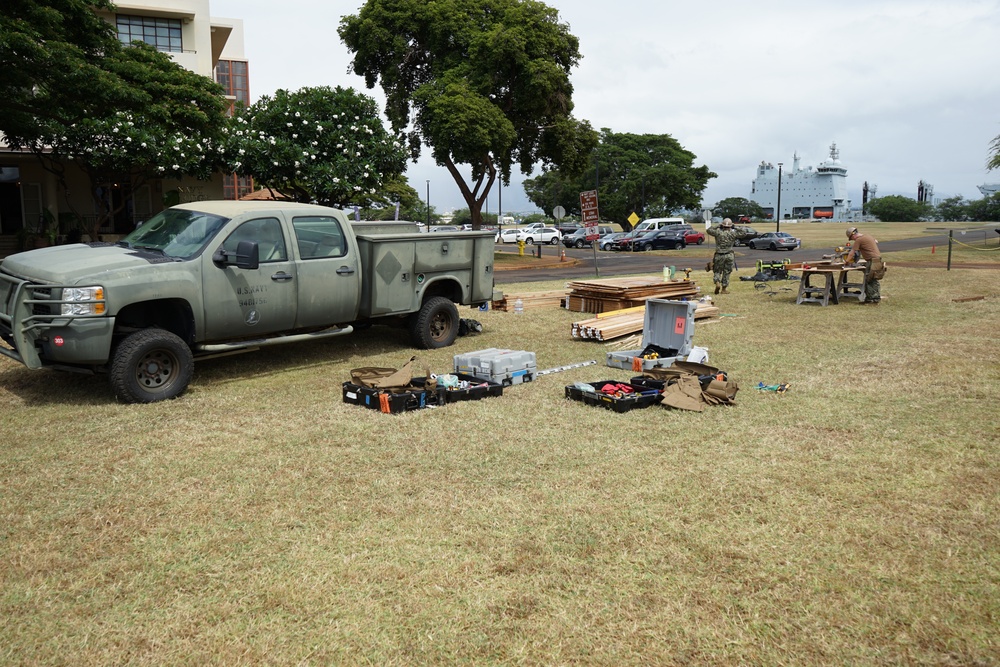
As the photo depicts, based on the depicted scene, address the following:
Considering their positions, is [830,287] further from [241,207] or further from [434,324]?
[241,207]

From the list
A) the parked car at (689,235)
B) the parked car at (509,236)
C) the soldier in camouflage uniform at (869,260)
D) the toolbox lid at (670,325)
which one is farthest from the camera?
the parked car at (509,236)

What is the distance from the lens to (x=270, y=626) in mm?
3498

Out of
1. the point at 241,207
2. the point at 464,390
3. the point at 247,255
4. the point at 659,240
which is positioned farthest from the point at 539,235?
the point at 464,390

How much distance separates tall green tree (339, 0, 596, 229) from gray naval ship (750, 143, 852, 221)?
122596 millimetres

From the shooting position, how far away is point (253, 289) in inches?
331

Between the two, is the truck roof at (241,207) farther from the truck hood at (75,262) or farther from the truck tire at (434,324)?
the truck tire at (434,324)

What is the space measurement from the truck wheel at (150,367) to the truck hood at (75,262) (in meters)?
0.70

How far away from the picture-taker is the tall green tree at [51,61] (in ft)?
48.4

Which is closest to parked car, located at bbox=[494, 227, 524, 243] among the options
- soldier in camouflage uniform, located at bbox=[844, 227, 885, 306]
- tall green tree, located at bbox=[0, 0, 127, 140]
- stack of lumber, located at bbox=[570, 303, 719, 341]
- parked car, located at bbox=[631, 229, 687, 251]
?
parked car, located at bbox=[631, 229, 687, 251]

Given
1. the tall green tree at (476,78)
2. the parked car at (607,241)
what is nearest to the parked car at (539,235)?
the parked car at (607,241)

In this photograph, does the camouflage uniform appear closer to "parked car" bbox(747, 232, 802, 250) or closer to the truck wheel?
the truck wheel

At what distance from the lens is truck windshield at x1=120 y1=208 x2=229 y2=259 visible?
8.19 m

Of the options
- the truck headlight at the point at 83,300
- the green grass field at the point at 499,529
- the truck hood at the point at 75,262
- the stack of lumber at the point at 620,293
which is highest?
the truck hood at the point at 75,262

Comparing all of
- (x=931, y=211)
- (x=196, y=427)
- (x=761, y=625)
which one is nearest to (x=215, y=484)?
(x=196, y=427)
